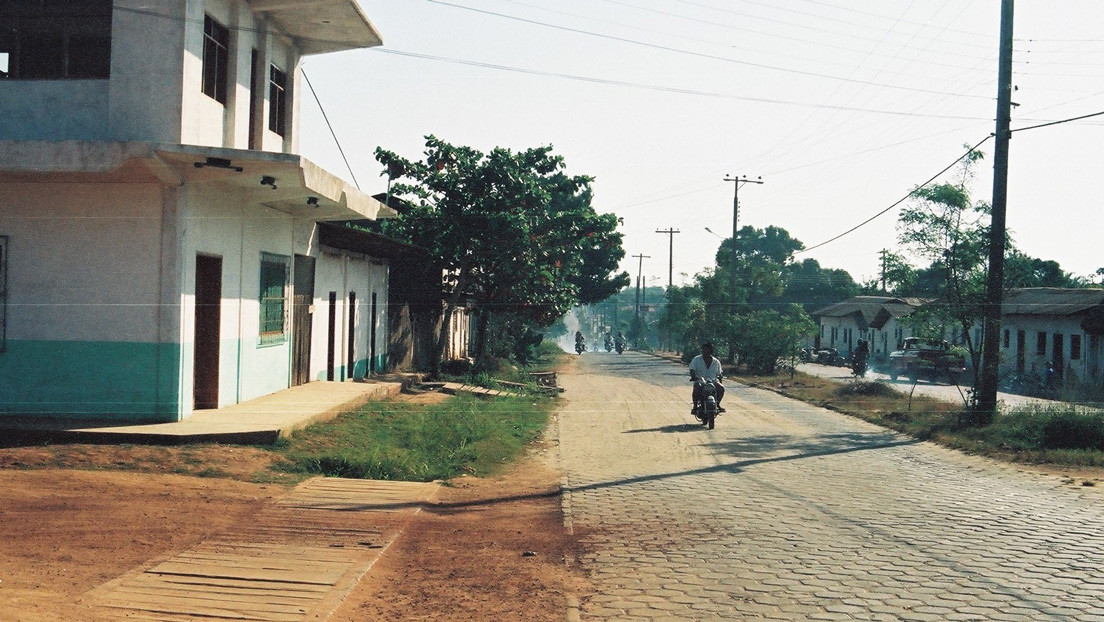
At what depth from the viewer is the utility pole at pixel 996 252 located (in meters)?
17.2

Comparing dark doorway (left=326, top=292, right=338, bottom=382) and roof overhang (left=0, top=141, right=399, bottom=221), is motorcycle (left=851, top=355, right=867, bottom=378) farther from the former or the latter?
roof overhang (left=0, top=141, right=399, bottom=221)

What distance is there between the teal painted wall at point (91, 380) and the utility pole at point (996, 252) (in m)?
14.0

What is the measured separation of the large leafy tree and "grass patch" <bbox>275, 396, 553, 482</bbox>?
7.39 meters

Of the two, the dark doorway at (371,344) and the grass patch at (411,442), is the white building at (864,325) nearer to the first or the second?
the dark doorway at (371,344)

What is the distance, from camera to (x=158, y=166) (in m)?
11.6

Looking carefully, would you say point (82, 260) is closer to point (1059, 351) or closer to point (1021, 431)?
point (1021, 431)

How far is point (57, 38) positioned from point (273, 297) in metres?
5.50

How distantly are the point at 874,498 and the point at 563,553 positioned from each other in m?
4.52

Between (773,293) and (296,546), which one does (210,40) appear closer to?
(296,546)

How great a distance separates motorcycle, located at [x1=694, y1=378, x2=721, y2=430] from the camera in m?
17.7

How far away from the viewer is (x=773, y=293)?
159 ft

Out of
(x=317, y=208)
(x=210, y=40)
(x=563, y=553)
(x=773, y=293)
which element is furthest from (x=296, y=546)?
(x=773, y=293)

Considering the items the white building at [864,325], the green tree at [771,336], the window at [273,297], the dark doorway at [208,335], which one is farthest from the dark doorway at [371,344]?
the white building at [864,325]

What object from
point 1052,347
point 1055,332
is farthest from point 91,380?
point 1052,347
